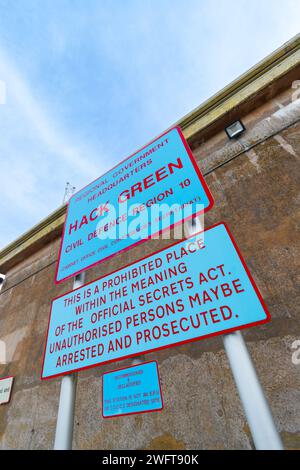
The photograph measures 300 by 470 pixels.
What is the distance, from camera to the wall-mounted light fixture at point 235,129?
2977mm

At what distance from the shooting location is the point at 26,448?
2557 millimetres

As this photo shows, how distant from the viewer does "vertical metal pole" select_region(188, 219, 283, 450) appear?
0.81 meters

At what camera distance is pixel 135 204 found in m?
1.72

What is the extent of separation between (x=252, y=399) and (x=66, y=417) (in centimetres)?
104

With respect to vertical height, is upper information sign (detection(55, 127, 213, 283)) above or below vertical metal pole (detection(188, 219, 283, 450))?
above

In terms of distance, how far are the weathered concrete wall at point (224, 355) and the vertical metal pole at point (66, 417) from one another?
3.43 feet

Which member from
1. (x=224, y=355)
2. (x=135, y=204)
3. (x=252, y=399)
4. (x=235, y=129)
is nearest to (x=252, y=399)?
(x=252, y=399)

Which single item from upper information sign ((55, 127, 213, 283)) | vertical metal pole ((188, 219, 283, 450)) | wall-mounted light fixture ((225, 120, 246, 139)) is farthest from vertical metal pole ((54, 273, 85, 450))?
wall-mounted light fixture ((225, 120, 246, 139))

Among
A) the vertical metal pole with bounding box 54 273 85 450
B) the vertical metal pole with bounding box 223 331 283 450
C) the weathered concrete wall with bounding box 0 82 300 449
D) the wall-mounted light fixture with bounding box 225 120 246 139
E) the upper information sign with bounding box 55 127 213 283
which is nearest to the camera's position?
the vertical metal pole with bounding box 223 331 283 450

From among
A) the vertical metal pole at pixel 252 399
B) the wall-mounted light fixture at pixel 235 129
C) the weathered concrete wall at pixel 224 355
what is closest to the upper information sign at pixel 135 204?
the vertical metal pole at pixel 252 399

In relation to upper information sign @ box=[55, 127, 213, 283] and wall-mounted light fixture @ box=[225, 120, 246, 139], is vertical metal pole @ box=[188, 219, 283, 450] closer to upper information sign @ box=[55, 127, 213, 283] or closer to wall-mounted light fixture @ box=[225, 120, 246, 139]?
upper information sign @ box=[55, 127, 213, 283]

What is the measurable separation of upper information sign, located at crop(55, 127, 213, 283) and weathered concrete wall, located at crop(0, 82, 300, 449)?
112 centimetres

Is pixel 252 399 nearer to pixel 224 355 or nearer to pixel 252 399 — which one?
pixel 252 399

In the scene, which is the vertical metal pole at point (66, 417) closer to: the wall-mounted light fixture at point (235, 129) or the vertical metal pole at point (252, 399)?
the vertical metal pole at point (252, 399)
